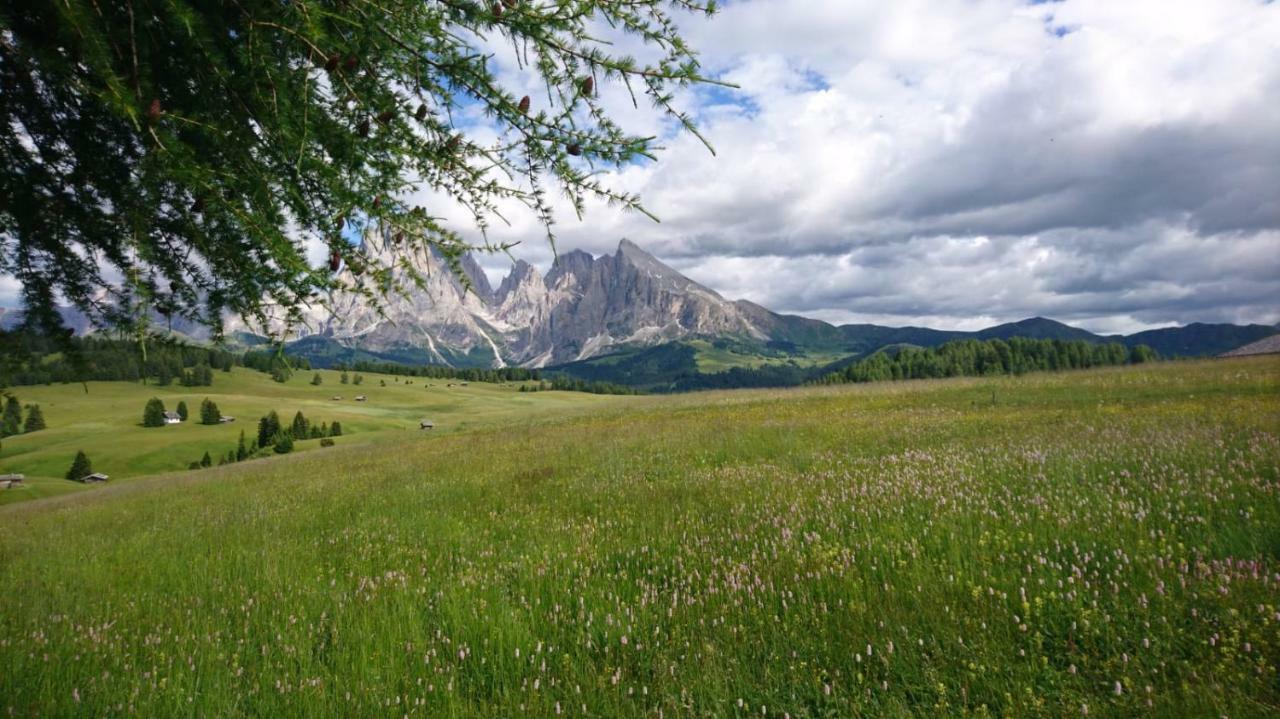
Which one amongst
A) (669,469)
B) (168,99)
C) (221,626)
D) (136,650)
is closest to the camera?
(168,99)

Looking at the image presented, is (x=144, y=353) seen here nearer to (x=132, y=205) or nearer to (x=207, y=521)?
(x=132, y=205)

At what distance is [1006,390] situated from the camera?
900 inches

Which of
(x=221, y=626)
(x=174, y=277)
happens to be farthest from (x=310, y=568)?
(x=174, y=277)

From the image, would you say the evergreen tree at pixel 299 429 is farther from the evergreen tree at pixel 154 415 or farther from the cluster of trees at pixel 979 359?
the cluster of trees at pixel 979 359

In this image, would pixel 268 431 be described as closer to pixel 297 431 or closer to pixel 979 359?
pixel 297 431

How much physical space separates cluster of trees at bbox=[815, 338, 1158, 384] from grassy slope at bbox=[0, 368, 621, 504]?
Answer: 5612 cm

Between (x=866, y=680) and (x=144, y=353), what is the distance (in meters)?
4.38

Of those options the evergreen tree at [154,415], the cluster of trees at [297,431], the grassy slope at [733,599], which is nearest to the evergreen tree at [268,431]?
the cluster of trees at [297,431]

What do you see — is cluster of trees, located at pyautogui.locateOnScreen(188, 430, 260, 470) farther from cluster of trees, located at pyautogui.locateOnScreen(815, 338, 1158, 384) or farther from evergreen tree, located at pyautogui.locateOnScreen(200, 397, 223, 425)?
cluster of trees, located at pyautogui.locateOnScreen(815, 338, 1158, 384)

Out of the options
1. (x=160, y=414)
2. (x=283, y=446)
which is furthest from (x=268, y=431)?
(x=160, y=414)

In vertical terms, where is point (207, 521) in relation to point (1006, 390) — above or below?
below

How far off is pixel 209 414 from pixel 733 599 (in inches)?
A: 5345

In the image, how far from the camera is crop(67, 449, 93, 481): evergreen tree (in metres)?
72.9

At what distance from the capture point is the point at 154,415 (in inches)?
4181
